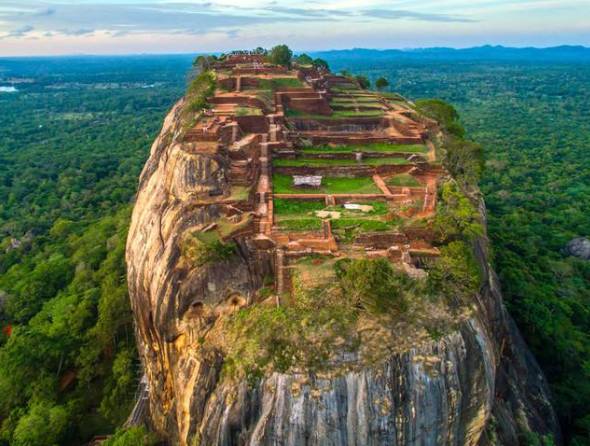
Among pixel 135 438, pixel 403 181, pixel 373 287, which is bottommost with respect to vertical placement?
pixel 135 438

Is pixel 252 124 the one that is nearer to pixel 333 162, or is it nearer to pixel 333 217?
pixel 333 162

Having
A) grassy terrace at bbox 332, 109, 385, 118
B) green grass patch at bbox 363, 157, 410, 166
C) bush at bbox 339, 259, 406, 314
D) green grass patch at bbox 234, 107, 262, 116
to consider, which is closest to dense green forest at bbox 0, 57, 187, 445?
green grass patch at bbox 234, 107, 262, 116

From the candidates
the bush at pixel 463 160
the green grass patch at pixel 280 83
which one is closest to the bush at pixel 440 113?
the bush at pixel 463 160

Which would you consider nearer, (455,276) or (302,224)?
(455,276)

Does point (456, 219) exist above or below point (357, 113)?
below

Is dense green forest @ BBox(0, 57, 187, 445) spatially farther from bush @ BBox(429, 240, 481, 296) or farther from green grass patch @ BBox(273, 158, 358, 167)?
bush @ BBox(429, 240, 481, 296)

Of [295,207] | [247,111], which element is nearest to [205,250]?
[295,207]

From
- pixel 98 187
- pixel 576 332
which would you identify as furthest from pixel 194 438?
pixel 98 187

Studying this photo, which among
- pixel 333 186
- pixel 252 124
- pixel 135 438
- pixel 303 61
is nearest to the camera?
pixel 135 438
